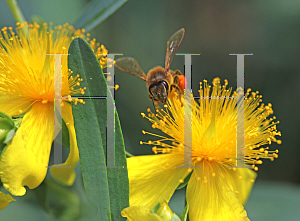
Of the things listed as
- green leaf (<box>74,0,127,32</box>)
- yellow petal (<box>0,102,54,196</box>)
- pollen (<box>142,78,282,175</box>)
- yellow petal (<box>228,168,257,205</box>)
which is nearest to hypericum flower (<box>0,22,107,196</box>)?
yellow petal (<box>0,102,54,196</box>)

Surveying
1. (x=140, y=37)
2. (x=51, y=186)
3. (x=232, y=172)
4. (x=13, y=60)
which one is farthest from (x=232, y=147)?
(x=140, y=37)

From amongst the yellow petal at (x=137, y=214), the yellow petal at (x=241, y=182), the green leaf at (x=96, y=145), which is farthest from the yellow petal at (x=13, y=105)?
the yellow petal at (x=241, y=182)

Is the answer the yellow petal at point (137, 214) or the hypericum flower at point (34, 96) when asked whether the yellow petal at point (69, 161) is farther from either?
the yellow petal at point (137, 214)

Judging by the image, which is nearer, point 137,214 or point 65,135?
point 137,214

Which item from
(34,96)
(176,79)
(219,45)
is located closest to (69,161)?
(34,96)

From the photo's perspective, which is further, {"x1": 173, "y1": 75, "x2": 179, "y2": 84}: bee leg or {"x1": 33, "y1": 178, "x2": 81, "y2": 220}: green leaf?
{"x1": 173, "y1": 75, "x2": 179, "y2": 84}: bee leg

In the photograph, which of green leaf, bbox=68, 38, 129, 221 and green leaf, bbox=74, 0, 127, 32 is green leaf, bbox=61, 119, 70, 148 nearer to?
green leaf, bbox=68, 38, 129, 221

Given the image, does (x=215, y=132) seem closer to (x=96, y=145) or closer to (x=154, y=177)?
(x=154, y=177)
